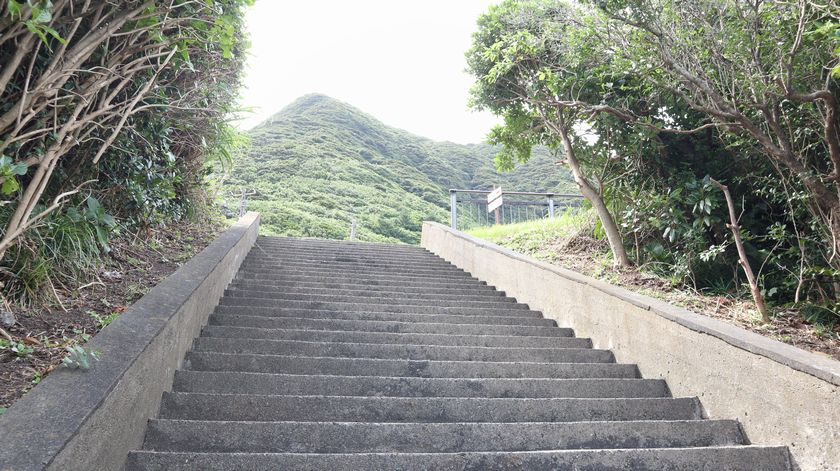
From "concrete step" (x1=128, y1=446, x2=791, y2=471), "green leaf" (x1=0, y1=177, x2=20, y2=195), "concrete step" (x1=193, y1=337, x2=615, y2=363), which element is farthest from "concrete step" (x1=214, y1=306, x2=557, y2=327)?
"concrete step" (x1=128, y1=446, x2=791, y2=471)

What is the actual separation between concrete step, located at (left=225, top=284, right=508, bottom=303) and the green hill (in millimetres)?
11038

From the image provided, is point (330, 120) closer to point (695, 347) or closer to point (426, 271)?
point (426, 271)

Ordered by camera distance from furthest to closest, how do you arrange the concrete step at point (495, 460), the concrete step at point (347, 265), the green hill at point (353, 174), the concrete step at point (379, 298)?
the green hill at point (353, 174)
the concrete step at point (347, 265)
the concrete step at point (379, 298)
the concrete step at point (495, 460)

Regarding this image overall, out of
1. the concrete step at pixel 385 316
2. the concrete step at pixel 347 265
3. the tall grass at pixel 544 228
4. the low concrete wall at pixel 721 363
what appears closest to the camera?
the low concrete wall at pixel 721 363

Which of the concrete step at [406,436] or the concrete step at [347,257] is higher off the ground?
the concrete step at [347,257]

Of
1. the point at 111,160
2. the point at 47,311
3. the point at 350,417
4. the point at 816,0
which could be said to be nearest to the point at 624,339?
the point at 350,417

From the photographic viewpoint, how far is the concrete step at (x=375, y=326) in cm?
422

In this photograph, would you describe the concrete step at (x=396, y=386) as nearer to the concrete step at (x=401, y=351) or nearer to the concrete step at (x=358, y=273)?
the concrete step at (x=401, y=351)

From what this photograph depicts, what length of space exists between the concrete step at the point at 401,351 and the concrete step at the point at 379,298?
1595 millimetres

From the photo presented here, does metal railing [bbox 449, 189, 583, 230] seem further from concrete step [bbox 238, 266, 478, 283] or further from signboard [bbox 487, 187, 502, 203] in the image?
concrete step [bbox 238, 266, 478, 283]

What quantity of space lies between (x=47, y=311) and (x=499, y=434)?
2.35 metres

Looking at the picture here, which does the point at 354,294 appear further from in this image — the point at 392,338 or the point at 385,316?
the point at 392,338

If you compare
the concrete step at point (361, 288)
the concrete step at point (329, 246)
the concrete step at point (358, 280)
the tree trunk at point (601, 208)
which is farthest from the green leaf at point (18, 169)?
the concrete step at point (329, 246)

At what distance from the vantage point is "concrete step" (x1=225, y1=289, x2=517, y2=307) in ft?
17.6
